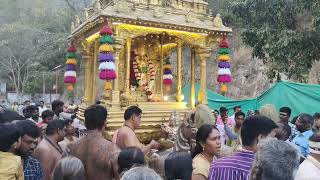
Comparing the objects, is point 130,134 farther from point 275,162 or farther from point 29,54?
point 29,54

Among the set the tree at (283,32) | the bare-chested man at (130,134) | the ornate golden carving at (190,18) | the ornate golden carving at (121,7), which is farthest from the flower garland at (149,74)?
the bare-chested man at (130,134)

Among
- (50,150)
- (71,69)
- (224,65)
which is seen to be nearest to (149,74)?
(224,65)

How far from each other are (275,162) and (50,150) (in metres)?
2.97

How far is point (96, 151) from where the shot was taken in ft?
12.9

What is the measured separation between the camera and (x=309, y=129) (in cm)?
595

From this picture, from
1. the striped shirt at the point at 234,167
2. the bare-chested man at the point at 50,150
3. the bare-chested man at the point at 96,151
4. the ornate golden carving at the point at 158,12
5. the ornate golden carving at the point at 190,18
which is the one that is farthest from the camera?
the ornate golden carving at the point at 190,18

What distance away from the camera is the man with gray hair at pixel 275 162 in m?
2.37

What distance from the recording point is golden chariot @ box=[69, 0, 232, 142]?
31.3 ft

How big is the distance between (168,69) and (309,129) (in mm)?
7289

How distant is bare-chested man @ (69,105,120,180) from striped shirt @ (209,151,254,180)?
123cm

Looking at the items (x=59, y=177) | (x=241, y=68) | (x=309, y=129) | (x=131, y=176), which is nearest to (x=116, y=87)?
(x=309, y=129)

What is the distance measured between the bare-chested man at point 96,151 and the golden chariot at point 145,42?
4.86 m

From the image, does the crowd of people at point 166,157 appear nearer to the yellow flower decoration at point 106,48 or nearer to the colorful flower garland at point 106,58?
the colorful flower garland at point 106,58

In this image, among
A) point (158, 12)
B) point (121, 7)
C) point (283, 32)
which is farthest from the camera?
point (283, 32)
